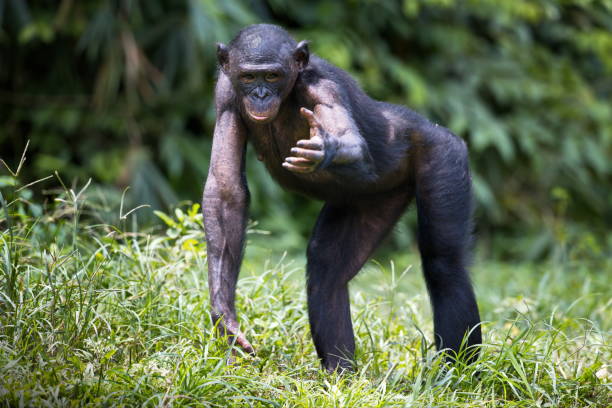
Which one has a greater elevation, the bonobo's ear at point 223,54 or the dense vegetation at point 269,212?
the bonobo's ear at point 223,54

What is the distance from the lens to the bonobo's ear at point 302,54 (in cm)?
437

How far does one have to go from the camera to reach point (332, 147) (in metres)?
3.76

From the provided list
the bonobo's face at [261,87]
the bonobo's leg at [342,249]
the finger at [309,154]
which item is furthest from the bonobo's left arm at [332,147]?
the bonobo's leg at [342,249]

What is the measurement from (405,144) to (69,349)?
2197mm

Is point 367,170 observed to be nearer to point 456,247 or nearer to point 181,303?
point 456,247

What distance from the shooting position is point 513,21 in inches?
408

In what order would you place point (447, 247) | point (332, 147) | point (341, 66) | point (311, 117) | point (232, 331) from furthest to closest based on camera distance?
point (341, 66)
point (447, 247)
point (232, 331)
point (311, 117)
point (332, 147)

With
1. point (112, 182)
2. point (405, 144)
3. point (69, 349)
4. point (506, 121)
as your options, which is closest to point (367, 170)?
point (405, 144)

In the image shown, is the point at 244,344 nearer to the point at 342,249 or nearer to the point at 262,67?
the point at 342,249

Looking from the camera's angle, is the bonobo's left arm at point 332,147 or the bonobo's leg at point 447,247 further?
the bonobo's leg at point 447,247

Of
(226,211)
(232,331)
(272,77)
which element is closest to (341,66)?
(272,77)

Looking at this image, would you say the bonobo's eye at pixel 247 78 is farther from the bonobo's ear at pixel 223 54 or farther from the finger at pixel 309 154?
the finger at pixel 309 154

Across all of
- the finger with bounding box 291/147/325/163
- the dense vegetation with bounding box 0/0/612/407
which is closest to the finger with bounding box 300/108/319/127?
the finger with bounding box 291/147/325/163

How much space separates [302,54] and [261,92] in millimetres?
347
